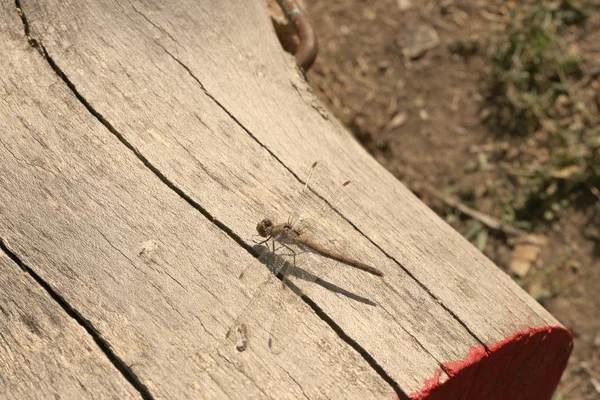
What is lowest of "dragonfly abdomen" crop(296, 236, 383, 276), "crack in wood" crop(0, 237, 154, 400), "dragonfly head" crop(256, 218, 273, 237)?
"dragonfly abdomen" crop(296, 236, 383, 276)

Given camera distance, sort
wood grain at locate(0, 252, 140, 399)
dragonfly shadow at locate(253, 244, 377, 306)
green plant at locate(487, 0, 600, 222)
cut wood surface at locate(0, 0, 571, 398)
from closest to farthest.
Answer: wood grain at locate(0, 252, 140, 399) → cut wood surface at locate(0, 0, 571, 398) → dragonfly shadow at locate(253, 244, 377, 306) → green plant at locate(487, 0, 600, 222)

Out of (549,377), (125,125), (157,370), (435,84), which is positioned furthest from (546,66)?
(157,370)

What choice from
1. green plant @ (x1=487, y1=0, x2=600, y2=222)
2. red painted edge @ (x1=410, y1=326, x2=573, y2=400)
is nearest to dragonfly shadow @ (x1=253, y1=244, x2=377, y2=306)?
red painted edge @ (x1=410, y1=326, x2=573, y2=400)

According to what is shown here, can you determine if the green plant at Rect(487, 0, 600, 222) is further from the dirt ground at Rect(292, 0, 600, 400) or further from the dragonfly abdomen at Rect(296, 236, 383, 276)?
the dragonfly abdomen at Rect(296, 236, 383, 276)

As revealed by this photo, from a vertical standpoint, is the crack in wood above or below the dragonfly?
above

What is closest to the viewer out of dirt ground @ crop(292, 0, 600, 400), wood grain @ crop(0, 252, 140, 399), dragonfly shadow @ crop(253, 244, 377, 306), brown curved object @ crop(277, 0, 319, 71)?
wood grain @ crop(0, 252, 140, 399)

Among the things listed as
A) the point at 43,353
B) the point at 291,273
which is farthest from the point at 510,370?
the point at 43,353

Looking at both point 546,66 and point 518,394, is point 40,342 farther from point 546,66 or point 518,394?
point 546,66
